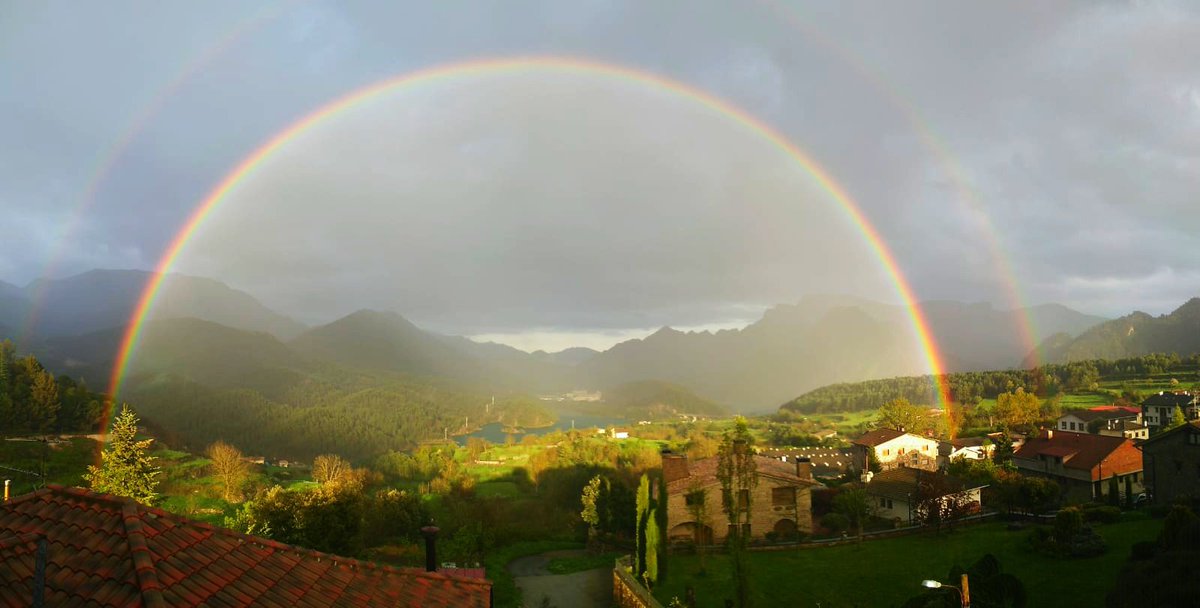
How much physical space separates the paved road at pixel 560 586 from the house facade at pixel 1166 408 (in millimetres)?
60449

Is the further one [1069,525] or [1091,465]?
[1091,465]

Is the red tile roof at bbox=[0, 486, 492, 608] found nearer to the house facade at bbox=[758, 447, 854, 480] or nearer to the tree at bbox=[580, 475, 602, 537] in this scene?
the tree at bbox=[580, 475, 602, 537]

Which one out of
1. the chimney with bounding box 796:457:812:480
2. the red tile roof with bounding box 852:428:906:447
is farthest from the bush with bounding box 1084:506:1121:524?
Result: the red tile roof with bounding box 852:428:906:447

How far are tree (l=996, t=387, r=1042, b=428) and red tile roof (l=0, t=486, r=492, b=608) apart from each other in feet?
254

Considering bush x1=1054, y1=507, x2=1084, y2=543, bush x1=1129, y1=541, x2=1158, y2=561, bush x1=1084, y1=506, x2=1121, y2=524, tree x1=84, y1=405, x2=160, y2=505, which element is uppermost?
tree x1=84, y1=405, x2=160, y2=505

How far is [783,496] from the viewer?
36062mm

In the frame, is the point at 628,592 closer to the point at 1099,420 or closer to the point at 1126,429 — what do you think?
the point at 1099,420

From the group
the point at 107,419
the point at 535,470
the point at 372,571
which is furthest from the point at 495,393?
the point at 372,571

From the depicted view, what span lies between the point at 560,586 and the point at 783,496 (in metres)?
13.5

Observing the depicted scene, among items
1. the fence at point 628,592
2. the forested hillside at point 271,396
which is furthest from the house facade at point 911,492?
the forested hillside at point 271,396

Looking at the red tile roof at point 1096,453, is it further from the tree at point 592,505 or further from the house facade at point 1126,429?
the tree at point 592,505

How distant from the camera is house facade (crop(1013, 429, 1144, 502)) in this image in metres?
41.6

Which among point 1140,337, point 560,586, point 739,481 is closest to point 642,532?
point 560,586

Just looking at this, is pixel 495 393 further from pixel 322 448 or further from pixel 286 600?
pixel 286 600
